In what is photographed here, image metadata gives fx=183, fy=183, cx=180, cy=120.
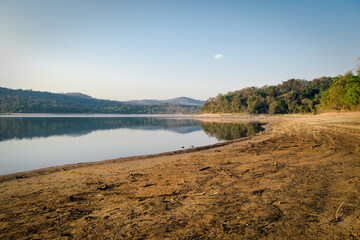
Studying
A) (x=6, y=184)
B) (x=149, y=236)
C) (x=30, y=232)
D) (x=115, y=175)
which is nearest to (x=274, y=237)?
(x=149, y=236)

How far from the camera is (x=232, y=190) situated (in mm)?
4266

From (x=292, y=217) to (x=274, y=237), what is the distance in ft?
2.36

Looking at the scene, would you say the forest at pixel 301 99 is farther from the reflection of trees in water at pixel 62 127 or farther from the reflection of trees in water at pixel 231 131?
the reflection of trees in water at pixel 62 127

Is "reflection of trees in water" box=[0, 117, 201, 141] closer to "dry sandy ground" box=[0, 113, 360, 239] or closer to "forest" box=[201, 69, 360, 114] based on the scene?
"dry sandy ground" box=[0, 113, 360, 239]

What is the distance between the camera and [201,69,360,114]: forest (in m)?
34.1

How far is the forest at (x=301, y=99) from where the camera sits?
34125mm

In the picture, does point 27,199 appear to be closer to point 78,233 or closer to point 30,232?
point 30,232

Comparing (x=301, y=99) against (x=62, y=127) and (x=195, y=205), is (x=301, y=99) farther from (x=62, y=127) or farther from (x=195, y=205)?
(x=195, y=205)

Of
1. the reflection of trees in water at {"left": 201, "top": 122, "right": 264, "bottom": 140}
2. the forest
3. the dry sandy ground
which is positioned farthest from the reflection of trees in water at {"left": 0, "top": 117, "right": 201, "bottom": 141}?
the forest

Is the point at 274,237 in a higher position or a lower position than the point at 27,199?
higher

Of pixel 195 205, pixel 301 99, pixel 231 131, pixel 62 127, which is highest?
pixel 301 99

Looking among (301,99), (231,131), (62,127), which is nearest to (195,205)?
(231,131)

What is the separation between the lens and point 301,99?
223 feet

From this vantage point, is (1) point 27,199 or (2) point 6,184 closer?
(1) point 27,199
